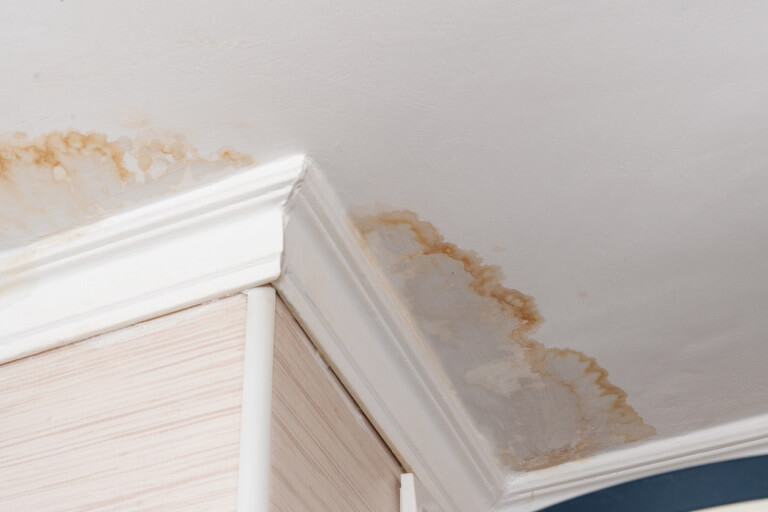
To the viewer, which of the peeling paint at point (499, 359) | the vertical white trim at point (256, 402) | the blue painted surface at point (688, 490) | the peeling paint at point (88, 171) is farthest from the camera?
the blue painted surface at point (688, 490)

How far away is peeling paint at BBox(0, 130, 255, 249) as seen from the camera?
104 centimetres

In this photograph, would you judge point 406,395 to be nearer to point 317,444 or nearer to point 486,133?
point 317,444

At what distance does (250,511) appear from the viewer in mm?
862

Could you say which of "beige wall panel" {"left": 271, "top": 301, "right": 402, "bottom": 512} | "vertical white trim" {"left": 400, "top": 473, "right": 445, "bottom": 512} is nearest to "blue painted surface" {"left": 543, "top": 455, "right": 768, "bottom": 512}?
"vertical white trim" {"left": 400, "top": 473, "right": 445, "bottom": 512}

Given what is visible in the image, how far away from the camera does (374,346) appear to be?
1.26 metres

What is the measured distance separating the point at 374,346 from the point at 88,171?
466mm

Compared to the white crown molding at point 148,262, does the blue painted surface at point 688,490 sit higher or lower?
lower

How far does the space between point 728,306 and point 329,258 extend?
24.6 inches

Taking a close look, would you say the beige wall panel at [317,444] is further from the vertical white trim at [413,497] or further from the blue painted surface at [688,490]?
the blue painted surface at [688,490]

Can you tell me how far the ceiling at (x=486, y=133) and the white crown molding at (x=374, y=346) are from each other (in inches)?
1.4

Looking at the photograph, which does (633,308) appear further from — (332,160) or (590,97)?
(332,160)

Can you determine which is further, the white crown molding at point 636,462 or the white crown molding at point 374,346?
the white crown molding at point 636,462

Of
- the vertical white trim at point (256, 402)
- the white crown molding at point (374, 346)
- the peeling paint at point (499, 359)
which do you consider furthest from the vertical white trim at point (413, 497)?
the vertical white trim at point (256, 402)

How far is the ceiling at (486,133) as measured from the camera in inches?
37.2
